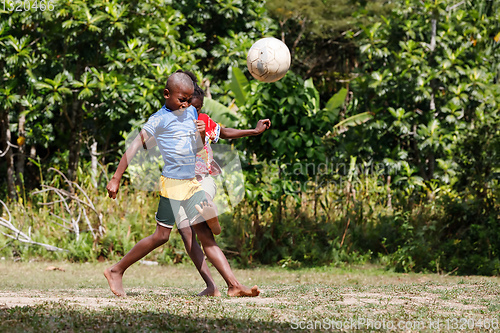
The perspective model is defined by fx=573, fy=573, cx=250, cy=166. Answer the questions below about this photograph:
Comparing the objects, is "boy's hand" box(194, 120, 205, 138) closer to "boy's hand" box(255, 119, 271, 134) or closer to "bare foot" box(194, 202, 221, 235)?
"boy's hand" box(255, 119, 271, 134)

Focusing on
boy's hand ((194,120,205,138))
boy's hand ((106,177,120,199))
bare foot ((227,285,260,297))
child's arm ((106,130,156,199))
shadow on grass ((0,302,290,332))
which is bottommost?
bare foot ((227,285,260,297))

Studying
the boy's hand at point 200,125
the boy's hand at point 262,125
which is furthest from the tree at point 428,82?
the boy's hand at point 200,125

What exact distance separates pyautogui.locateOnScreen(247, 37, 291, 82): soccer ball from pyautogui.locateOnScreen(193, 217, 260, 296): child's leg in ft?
6.08

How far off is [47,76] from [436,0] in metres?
7.58

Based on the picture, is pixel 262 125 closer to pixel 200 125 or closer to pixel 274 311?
pixel 200 125

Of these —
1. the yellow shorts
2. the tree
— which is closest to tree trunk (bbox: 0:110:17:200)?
the tree

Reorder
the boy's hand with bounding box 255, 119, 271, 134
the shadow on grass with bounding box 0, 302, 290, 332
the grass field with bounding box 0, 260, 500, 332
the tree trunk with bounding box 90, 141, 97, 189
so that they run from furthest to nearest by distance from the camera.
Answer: the tree trunk with bounding box 90, 141, 97, 189 → the boy's hand with bounding box 255, 119, 271, 134 → the grass field with bounding box 0, 260, 500, 332 → the shadow on grass with bounding box 0, 302, 290, 332

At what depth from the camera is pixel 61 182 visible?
11.9 metres

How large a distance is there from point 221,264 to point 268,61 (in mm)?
2228

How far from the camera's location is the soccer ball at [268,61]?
599 centimetres

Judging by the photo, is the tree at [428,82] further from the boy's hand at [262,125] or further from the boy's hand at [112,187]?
the boy's hand at [112,187]

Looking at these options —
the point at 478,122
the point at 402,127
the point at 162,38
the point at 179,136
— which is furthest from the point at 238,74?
the point at 179,136

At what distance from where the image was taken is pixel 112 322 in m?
3.76

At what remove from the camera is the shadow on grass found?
362 centimetres
